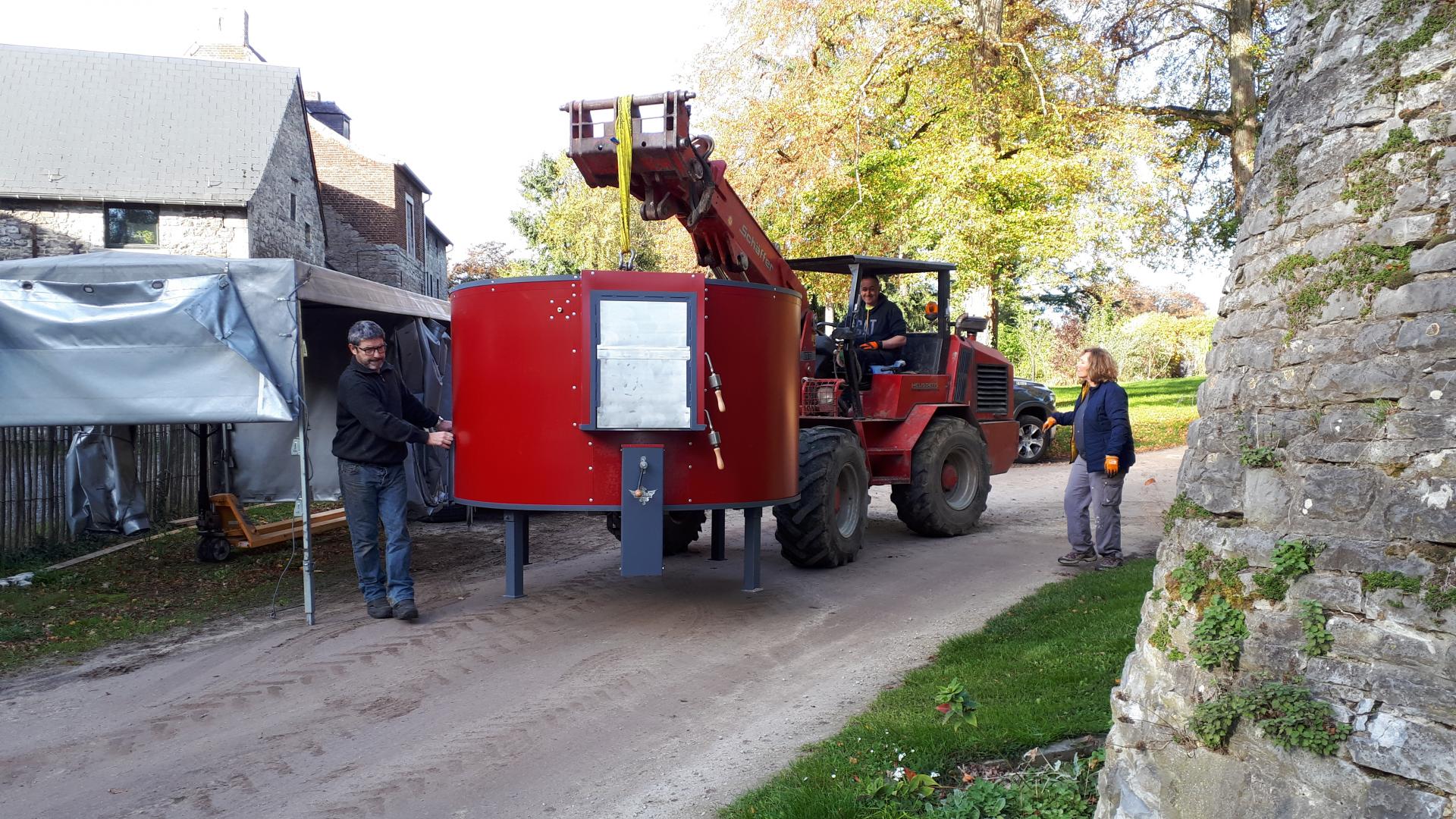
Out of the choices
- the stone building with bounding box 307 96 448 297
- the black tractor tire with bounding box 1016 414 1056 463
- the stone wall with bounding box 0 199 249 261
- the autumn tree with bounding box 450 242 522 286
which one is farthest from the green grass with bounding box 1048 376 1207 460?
the autumn tree with bounding box 450 242 522 286

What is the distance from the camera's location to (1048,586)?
761 cm

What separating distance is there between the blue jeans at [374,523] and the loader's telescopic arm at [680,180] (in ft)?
8.43

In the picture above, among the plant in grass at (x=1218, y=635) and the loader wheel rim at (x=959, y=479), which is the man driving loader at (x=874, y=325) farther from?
the plant in grass at (x=1218, y=635)

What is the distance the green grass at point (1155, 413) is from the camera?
725 inches

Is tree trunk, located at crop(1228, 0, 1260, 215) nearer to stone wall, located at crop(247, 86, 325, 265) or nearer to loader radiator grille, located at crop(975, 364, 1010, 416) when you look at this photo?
loader radiator grille, located at crop(975, 364, 1010, 416)

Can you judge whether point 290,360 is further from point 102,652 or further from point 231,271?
point 102,652

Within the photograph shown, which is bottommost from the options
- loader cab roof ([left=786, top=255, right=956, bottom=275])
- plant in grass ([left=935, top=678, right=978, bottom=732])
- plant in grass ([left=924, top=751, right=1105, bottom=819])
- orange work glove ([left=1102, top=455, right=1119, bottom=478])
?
plant in grass ([left=924, top=751, right=1105, bottom=819])

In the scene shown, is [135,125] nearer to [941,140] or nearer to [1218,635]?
[941,140]

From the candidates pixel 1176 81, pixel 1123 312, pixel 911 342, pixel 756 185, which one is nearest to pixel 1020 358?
pixel 1123 312

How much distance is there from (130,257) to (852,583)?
5575 millimetres

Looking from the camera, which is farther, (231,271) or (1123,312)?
(1123,312)

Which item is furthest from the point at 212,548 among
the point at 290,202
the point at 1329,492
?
the point at 290,202

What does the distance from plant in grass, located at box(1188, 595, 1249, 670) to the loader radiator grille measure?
26.1ft

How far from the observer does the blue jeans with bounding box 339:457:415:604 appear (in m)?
6.77
